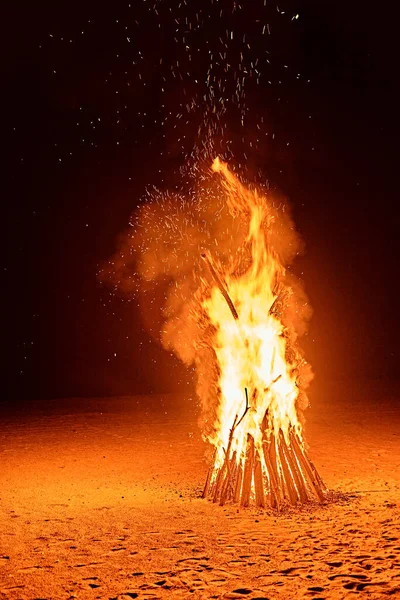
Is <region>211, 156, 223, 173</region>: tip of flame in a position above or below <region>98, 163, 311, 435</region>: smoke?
below

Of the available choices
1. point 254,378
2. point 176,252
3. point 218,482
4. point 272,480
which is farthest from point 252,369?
point 176,252

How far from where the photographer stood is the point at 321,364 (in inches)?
674

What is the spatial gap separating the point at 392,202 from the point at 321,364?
4.89 m

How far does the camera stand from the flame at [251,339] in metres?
5.69

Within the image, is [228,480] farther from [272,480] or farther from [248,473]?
[272,480]

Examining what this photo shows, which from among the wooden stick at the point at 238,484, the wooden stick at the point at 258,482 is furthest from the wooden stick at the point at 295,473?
the wooden stick at the point at 238,484

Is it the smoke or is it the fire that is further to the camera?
the smoke

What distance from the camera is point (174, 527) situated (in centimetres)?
504

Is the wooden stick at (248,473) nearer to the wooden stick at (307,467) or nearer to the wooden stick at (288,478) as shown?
the wooden stick at (288,478)

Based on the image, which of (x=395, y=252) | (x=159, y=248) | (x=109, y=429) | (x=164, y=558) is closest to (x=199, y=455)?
(x=109, y=429)

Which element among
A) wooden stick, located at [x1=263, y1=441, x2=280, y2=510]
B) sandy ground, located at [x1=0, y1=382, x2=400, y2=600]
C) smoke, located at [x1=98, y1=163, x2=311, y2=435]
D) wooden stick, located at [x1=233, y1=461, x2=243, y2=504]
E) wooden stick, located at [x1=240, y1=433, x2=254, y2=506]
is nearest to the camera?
sandy ground, located at [x1=0, y1=382, x2=400, y2=600]

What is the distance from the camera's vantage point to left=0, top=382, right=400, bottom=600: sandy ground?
3.85 m

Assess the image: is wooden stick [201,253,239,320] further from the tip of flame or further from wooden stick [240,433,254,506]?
wooden stick [240,433,254,506]

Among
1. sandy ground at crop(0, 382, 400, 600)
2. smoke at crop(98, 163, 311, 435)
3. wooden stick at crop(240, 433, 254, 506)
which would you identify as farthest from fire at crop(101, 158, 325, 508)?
smoke at crop(98, 163, 311, 435)
